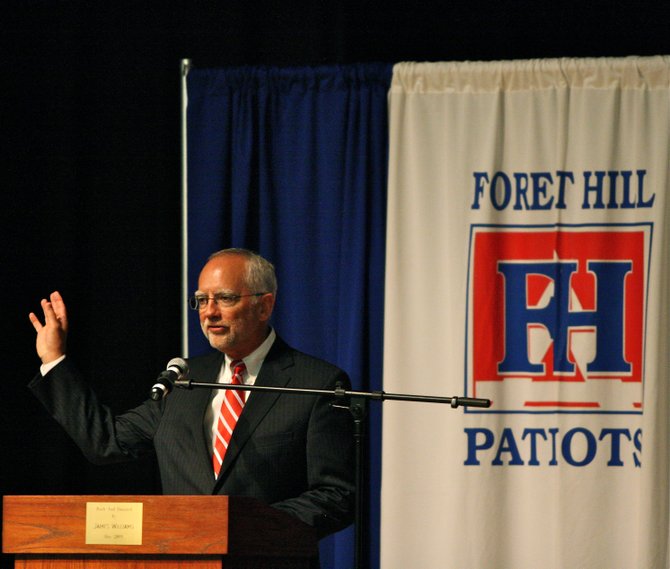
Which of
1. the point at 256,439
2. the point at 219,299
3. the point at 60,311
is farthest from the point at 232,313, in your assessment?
the point at 60,311

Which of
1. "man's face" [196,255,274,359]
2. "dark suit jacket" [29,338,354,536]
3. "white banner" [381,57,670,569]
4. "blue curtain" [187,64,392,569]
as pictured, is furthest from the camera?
"blue curtain" [187,64,392,569]

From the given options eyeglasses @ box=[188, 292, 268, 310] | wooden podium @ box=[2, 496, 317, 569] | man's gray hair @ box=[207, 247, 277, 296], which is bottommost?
wooden podium @ box=[2, 496, 317, 569]

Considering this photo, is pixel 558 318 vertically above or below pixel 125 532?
above

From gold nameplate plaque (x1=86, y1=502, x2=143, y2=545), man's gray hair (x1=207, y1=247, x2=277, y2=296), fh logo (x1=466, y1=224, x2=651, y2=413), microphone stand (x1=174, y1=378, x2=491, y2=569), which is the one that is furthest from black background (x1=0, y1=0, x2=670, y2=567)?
gold nameplate plaque (x1=86, y1=502, x2=143, y2=545)

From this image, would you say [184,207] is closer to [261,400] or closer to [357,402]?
[261,400]

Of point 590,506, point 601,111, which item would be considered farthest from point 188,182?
point 590,506

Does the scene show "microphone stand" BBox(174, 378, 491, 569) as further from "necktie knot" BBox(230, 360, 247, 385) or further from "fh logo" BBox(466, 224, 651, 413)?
"fh logo" BBox(466, 224, 651, 413)

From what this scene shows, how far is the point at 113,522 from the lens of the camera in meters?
2.50

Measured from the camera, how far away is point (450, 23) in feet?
16.8

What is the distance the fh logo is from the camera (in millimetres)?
4688

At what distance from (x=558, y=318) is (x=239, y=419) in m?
1.86

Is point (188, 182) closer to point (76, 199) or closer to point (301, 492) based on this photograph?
point (76, 199)

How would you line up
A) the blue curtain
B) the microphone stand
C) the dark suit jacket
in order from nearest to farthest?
the microphone stand
the dark suit jacket
the blue curtain

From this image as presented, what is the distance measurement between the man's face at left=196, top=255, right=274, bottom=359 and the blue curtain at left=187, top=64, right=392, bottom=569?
126 cm
